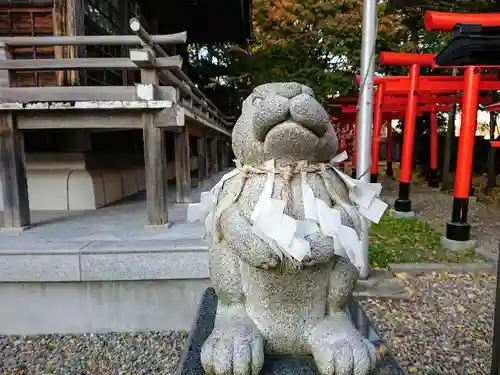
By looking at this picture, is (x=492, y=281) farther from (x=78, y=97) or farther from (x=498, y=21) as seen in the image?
(x=78, y=97)

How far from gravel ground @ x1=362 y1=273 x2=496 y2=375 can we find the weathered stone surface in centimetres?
160

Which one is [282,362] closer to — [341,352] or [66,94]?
[341,352]

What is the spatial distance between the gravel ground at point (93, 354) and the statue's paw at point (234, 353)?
1.61m

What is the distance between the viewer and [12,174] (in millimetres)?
3857

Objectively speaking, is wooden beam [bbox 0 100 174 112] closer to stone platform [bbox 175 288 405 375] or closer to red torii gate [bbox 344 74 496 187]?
stone platform [bbox 175 288 405 375]

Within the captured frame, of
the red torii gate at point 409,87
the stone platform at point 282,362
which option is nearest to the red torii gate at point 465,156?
the red torii gate at point 409,87

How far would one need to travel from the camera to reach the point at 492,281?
A: 4453mm

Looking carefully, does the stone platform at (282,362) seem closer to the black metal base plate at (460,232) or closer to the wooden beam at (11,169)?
the wooden beam at (11,169)

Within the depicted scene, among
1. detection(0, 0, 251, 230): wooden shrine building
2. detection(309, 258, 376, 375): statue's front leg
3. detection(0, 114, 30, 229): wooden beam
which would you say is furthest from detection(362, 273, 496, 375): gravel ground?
detection(0, 114, 30, 229): wooden beam

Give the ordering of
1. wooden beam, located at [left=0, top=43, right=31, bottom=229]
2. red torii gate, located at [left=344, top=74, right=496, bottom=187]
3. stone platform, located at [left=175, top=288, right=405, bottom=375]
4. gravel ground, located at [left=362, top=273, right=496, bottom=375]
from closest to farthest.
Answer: stone platform, located at [left=175, top=288, right=405, bottom=375] < gravel ground, located at [left=362, top=273, right=496, bottom=375] < wooden beam, located at [left=0, top=43, right=31, bottom=229] < red torii gate, located at [left=344, top=74, right=496, bottom=187]

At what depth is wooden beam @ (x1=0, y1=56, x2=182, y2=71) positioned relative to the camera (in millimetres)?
3662

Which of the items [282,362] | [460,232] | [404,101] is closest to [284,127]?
[282,362]

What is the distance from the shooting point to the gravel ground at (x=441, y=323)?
2.94 m

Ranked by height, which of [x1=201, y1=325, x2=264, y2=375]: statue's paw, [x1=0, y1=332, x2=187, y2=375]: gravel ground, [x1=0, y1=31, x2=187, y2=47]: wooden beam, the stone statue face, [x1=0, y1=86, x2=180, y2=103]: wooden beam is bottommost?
[x1=0, y1=332, x2=187, y2=375]: gravel ground
